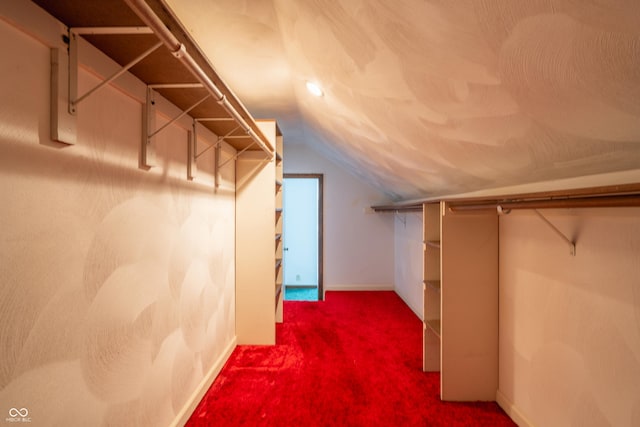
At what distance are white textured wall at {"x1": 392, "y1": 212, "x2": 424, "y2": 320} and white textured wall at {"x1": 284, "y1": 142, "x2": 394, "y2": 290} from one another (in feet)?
0.67

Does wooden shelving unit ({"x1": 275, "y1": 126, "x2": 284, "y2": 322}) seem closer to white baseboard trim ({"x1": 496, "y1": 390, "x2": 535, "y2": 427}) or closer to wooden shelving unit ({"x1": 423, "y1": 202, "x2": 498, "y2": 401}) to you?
wooden shelving unit ({"x1": 423, "y1": 202, "x2": 498, "y2": 401})

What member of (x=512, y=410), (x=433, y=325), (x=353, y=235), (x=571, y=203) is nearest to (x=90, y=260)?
(x=571, y=203)

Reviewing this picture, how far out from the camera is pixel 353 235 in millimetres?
4773

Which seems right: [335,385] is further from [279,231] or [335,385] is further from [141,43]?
[141,43]

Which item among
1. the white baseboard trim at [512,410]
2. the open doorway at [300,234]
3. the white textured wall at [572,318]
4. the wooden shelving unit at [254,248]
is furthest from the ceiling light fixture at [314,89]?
the open doorway at [300,234]

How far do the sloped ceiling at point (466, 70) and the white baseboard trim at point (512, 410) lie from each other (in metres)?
1.36

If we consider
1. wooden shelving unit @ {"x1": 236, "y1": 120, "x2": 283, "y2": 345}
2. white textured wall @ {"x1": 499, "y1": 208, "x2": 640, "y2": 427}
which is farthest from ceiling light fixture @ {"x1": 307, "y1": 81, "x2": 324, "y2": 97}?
white textured wall @ {"x1": 499, "y1": 208, "x2": 640, "y2": 427}

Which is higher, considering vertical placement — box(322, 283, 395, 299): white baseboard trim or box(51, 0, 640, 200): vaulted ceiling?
box(51, 0, 640, 200): vaulted ceiling

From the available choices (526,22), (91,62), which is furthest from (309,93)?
(526,22)

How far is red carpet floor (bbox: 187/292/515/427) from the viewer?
1.83 meters

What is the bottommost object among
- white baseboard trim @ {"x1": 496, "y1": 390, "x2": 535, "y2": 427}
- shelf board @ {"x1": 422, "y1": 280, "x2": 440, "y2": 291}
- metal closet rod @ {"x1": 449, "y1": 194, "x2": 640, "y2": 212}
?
white baseboard trim @ {"x1": 496, "y1": 390, "x2": 535, "y2": 427}

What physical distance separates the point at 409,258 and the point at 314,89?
2.73 m

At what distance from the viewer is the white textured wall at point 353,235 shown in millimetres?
4734

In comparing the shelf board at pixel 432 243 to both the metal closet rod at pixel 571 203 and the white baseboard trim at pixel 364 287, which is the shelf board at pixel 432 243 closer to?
the metal closet rod at pixel 571 203
